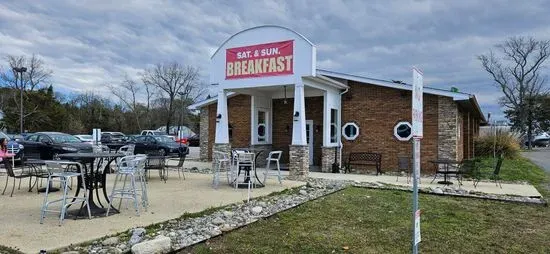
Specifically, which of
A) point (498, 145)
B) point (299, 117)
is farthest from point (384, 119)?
point (498, 145)

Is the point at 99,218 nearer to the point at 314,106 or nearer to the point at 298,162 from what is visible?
the point at 298,162

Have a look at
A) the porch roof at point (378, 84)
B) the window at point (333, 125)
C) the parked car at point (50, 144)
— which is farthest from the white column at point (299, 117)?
the parked car at point (50, 144)

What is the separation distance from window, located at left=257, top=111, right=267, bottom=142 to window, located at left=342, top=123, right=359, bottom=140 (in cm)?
335

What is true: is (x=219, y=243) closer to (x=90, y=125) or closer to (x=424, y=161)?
(x=424, y=161)

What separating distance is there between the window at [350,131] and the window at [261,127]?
335cm

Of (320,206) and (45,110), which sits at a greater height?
(45,110)

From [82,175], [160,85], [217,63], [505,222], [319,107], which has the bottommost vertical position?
[505,222]

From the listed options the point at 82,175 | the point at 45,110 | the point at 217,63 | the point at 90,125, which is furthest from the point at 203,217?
the point at 90,125

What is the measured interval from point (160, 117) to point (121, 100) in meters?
5.72

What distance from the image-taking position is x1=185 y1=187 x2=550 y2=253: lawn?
4.84m

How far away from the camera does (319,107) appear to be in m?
15.7

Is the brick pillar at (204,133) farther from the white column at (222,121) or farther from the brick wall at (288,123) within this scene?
the white column at (222,121)

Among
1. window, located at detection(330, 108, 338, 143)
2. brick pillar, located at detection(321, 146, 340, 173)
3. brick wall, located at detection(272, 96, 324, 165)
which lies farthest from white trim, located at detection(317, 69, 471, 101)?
brick pillar, located at detection(321, 146, 340, 173)

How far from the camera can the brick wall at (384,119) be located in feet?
44.9
